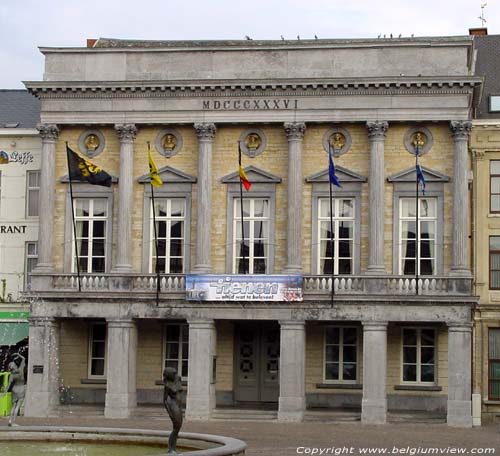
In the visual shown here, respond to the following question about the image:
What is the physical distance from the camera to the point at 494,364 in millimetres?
46312

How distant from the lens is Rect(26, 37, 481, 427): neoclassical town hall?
43.8 meters

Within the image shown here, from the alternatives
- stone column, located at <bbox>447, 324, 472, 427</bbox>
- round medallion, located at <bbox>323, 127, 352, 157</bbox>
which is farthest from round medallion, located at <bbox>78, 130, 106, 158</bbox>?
stone column, located at <bbox>447, 324, 472, 427</bbox>

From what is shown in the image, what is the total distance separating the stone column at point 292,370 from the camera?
43312mm

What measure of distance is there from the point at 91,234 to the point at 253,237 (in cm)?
594

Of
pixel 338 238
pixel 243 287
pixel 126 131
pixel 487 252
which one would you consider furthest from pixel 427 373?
pixel 126 131

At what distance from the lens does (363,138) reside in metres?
44.9

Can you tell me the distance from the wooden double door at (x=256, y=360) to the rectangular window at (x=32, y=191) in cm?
947

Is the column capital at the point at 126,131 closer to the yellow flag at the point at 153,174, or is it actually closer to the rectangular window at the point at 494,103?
the yellow flag at the point at 153,174

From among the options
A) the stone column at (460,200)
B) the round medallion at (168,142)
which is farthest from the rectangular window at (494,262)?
the round medallion at (168,142)

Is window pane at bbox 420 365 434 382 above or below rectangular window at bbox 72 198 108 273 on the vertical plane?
below

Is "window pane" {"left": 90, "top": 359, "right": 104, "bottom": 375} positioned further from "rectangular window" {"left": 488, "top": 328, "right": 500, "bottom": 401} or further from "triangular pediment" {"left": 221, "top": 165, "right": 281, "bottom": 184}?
"rectangular window" {"left": 488, "top": 328, "right": 500, "bottom": 401}

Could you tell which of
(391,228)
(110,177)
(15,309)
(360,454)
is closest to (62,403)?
(15,309)

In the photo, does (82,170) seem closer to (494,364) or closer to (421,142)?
(421,142)

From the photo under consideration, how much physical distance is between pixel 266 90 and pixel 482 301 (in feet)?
36.2
